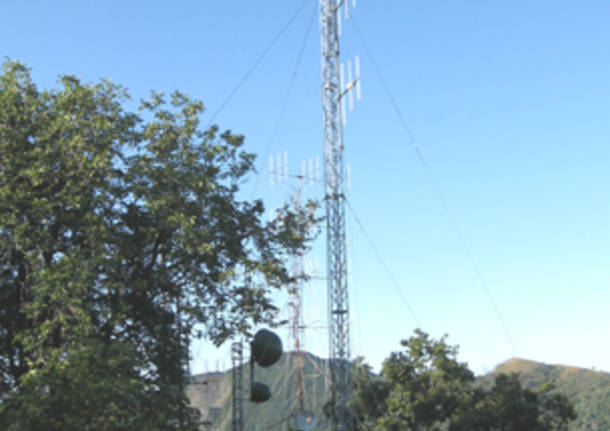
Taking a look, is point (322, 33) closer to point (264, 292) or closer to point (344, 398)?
point (264, 292)

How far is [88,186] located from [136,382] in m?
6.79

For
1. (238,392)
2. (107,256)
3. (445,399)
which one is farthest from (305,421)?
(445,399)

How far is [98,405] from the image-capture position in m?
18.6

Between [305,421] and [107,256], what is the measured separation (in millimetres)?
12338

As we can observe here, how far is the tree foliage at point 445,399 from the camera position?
4619 cm

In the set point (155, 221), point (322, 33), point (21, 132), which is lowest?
point (155, 221)

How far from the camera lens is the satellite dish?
28403mm

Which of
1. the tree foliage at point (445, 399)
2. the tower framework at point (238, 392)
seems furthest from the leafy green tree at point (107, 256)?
the tree foliage at point (445, 399)

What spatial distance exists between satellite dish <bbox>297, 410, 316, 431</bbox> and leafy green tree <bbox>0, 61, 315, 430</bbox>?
602cm

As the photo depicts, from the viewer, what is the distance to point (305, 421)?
28.6 m

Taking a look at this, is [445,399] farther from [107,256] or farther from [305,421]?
[107,256]

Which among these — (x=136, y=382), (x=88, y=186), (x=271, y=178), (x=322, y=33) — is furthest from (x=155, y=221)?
(x=322, y=33)

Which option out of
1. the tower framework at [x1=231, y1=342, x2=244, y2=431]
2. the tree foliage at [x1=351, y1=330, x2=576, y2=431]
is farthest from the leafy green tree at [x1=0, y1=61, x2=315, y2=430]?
the tree foliage at [x1=351, y1=330, x2=576, y2=431]

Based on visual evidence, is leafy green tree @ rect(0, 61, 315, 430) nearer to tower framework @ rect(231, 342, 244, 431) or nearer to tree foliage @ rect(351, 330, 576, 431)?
tower framework @ rect(231, 342, 244, 431)
